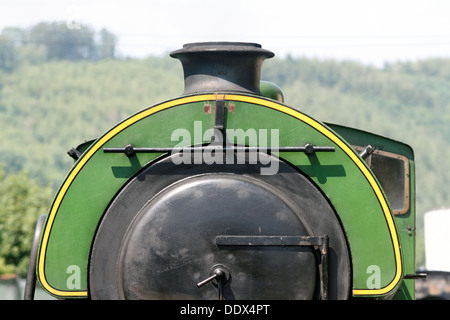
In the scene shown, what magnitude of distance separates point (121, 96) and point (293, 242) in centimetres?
7428

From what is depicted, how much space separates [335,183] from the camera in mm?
4023

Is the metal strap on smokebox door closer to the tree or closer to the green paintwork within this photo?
the green paintwork

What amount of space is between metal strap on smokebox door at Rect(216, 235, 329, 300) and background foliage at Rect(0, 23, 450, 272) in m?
61.8

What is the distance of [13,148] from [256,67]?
67.0 m

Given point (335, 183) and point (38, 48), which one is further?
point (38, 48)

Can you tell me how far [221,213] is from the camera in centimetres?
389

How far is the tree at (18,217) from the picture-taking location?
942 inches

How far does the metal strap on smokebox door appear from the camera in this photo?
383 centimetres

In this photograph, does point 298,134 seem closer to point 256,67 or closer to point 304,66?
point 256,67

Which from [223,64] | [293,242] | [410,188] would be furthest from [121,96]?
[293,242]
